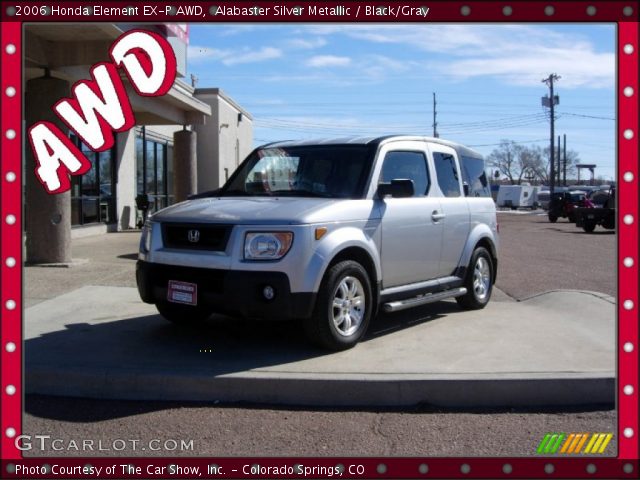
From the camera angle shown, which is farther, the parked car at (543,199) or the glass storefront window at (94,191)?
the parked car at (543,199)

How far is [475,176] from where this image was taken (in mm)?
8398

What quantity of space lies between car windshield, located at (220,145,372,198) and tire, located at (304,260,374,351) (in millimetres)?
806

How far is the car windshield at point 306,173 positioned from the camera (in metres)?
6.45

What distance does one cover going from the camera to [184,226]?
19.2 feet

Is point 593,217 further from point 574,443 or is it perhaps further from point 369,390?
point 574,443

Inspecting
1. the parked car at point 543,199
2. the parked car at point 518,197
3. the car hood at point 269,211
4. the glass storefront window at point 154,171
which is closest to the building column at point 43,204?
the car hood at point 269,211

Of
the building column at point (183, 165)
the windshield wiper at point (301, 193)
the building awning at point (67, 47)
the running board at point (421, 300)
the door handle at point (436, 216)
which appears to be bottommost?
the running board at point (421, 300)

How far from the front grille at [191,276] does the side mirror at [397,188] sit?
5.59 feet

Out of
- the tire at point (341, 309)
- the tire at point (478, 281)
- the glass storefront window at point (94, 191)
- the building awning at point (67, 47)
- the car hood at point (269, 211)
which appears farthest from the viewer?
the glass storefront window at point (94, 191)

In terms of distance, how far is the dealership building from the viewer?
11.0 metres

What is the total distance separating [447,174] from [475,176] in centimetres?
82

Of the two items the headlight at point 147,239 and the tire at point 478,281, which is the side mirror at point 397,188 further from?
the headlight at point 147,239

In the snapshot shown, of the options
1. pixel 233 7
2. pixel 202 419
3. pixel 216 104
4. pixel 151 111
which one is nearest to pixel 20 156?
pixel 233 7

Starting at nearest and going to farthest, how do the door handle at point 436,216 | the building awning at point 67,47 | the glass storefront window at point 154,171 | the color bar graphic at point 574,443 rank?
the color bar graphic at point 574,443, the door handle at point 436,216, the building awning at point 67,47, the glass storefront window at point 154,171
